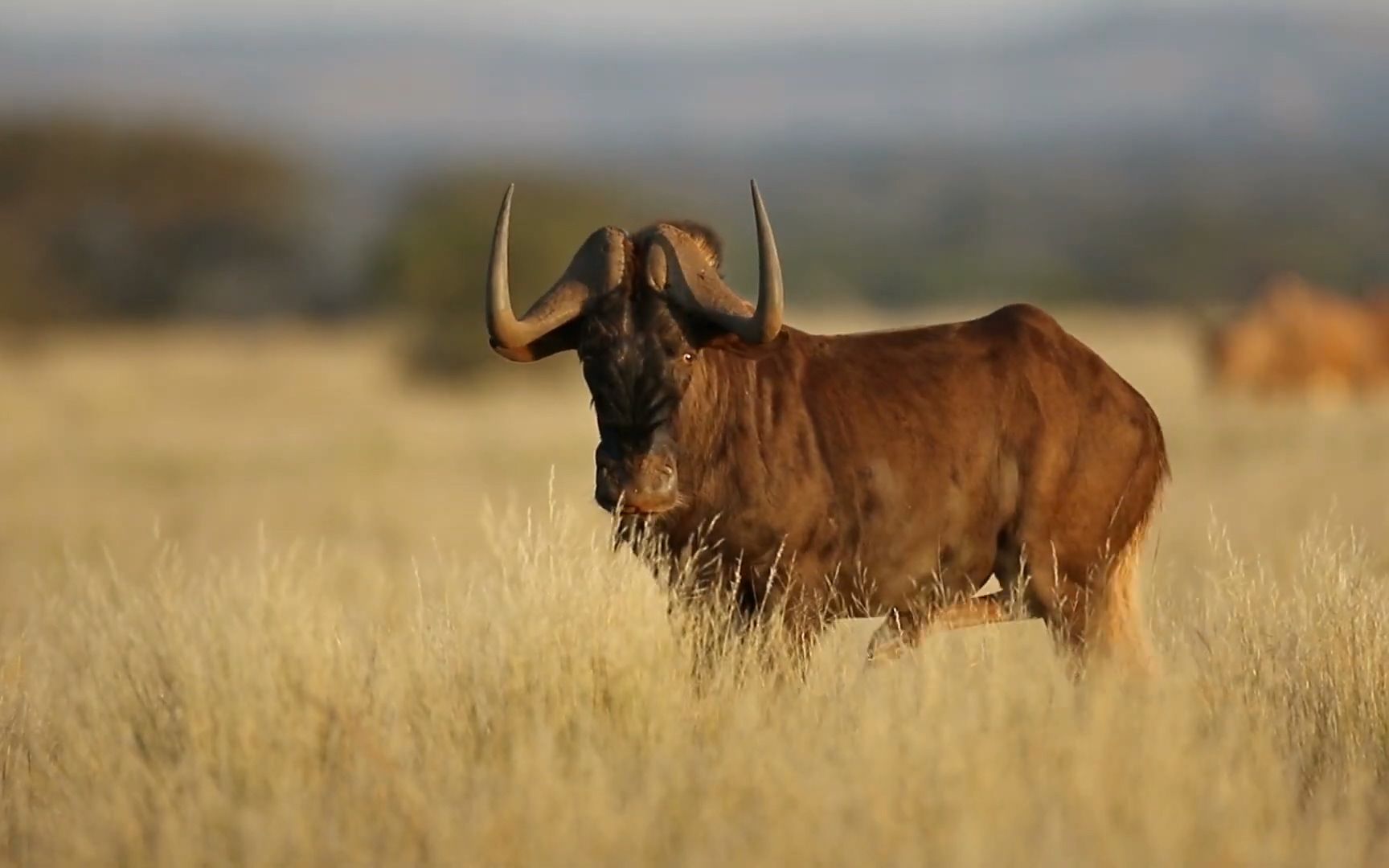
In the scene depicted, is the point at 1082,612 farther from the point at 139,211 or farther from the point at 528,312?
the point at 139,211

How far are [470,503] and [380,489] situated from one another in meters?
1.51

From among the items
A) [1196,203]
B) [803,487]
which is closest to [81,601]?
[803,487]

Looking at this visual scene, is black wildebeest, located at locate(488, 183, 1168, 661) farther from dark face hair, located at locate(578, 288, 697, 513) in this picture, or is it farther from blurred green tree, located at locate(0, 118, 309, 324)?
blurred green tree, located at locate(0, 118, 309, 324)

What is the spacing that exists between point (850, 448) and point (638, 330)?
3.30ft

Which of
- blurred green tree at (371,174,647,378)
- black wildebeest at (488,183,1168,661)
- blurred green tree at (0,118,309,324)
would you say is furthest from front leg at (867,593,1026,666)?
blurred green tree at (0,118,309,324)

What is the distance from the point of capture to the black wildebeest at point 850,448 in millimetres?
7492

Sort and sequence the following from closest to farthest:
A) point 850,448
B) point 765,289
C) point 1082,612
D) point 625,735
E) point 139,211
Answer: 1. point 625,735
2. point 765,289
3. point 850,448
4. point 1082,612
5. point 139,211

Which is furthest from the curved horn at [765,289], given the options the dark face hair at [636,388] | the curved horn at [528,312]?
the curved horn at [528,312]

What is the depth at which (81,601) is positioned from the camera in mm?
8648

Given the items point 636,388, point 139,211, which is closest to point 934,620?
point 636,388

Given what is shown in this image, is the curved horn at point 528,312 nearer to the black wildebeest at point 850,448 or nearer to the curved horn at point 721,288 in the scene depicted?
the black wildebeest at point 850,448

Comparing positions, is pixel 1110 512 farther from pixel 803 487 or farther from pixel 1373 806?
pixel 1373 806

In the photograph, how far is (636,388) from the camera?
294 inches

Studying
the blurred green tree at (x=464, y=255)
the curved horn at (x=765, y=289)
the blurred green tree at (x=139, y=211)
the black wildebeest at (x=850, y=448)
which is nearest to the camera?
the curved horn at (x=765, y=289)
